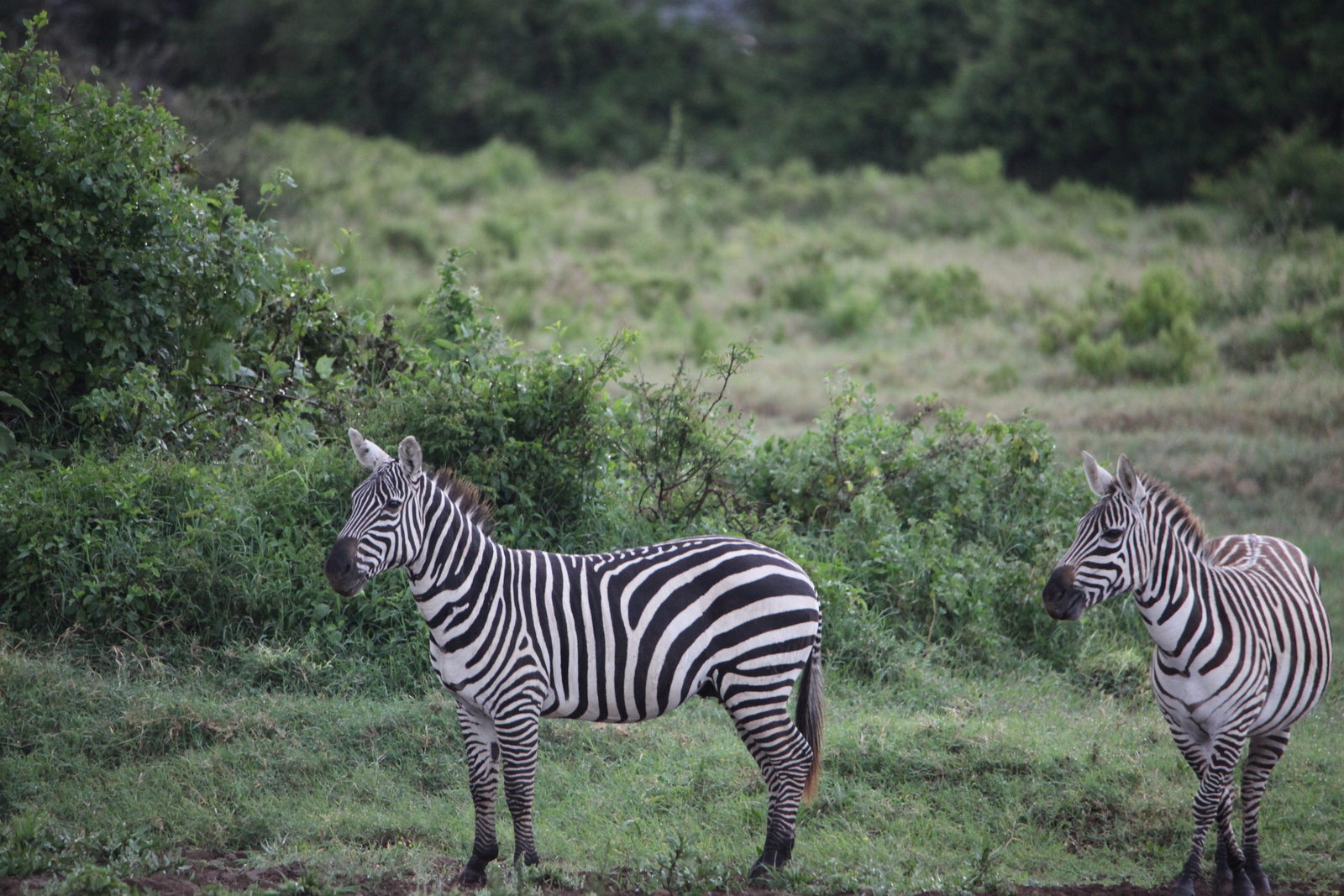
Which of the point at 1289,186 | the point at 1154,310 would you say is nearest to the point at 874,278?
the point at 1154,310

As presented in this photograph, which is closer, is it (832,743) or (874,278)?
(832,743)

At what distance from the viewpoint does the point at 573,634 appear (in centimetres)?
500

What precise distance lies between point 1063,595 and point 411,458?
2.83 m

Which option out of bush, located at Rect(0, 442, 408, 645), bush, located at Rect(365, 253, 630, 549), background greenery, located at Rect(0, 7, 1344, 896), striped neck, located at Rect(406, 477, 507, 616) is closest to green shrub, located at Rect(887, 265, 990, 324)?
background greenery, located at Rect(0, 7, 1344, 896)

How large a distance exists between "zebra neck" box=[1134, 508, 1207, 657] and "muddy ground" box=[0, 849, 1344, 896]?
3.59 feet

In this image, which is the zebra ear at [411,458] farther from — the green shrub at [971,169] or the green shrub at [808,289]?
the green shrub at [971,169]

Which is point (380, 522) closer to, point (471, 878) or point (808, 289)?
point (471, 878)

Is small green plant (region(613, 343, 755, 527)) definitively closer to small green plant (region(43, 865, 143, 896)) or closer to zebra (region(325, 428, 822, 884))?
zebra (region(325, 428, 822, 884))

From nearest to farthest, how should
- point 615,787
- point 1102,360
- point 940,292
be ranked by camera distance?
point 615,787
point 1102,360
point 940,292

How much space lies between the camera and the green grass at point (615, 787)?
5305 millimetres

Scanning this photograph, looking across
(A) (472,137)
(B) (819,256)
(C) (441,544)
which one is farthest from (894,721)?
(A) (472,137)

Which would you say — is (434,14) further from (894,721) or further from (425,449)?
(894,721)

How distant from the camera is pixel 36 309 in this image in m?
7.12

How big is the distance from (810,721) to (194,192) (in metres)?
5.38
